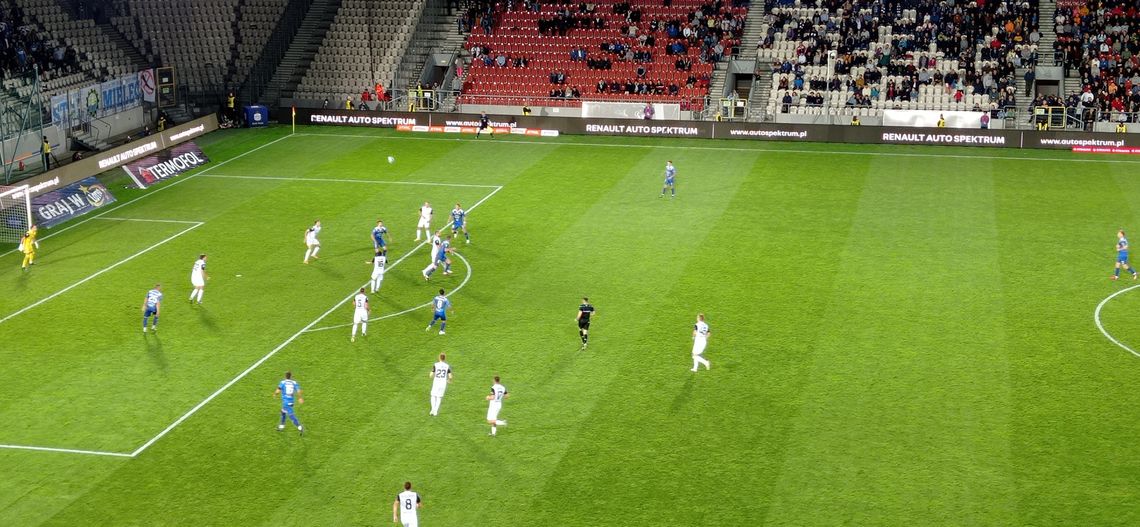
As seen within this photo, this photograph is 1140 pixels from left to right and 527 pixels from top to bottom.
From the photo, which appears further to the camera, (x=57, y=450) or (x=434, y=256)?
(x=434, y=256)

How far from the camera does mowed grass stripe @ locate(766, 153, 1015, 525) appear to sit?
22.9m

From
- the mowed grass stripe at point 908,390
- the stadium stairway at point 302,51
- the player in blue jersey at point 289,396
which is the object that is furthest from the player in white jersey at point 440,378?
the stadium stairway at point 302,51

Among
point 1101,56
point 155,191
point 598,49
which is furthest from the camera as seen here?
point 598,49

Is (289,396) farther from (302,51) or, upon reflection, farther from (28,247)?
(302,51)

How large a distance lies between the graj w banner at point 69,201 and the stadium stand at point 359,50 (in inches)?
831

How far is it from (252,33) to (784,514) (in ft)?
191

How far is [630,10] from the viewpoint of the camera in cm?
7106

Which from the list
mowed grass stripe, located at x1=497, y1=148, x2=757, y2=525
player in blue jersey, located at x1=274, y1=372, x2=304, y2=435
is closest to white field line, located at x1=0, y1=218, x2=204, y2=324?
player in blue jersey, located at x1=274, y1=372, x2=304, y2=435

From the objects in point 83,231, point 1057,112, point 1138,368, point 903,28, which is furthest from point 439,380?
point 903,28

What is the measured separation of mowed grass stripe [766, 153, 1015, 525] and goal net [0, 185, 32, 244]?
93.5ft

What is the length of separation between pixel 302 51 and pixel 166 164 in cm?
2101

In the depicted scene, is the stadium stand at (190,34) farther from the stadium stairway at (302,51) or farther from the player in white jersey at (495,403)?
the player in white jersey at (495,403)

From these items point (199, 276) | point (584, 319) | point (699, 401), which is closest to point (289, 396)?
point (584, 319)

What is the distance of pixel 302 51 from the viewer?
71.9 metres
